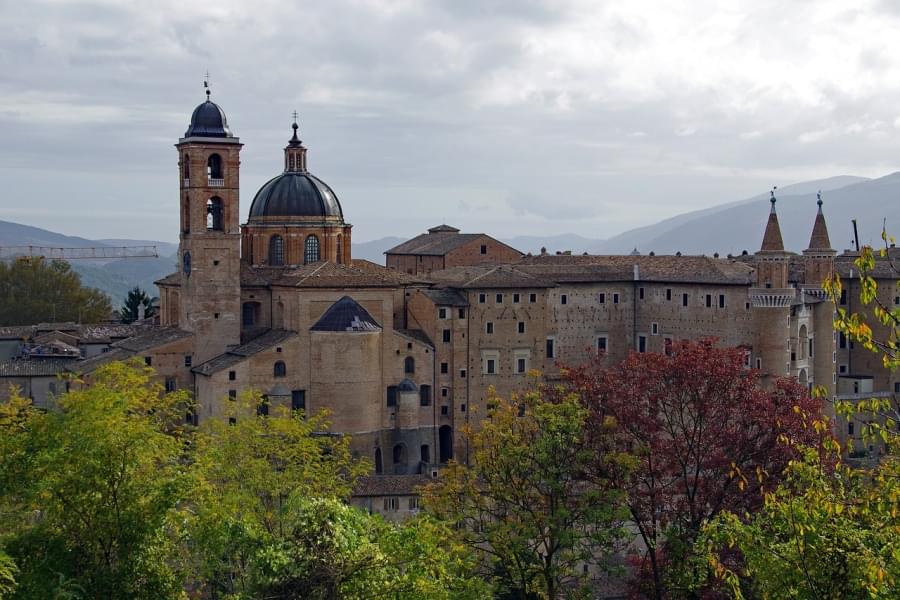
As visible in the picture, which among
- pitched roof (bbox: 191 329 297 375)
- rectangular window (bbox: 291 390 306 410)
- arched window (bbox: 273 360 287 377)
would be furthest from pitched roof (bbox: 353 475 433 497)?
pitched roof (bbox: 191 329 297 375)

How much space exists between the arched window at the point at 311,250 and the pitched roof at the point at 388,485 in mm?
16280

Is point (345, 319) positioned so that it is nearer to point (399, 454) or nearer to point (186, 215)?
point (399, 454)

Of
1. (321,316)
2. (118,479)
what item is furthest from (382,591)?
(321,316)

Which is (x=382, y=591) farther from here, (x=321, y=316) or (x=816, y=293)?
(x=816, y=293)

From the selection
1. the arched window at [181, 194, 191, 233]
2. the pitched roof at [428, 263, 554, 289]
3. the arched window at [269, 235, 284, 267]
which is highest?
the arched window at [181, 194, 191, 233]

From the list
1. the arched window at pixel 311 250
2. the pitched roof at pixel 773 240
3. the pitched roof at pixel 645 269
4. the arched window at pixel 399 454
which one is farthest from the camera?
the arched window at pixel 311 250

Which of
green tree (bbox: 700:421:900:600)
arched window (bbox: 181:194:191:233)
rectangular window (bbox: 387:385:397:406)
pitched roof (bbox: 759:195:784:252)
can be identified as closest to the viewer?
green tree (bbox: 700:421:900:600)

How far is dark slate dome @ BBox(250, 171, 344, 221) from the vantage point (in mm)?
67938

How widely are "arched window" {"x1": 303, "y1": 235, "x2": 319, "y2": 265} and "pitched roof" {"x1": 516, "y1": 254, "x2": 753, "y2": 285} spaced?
9501 mm

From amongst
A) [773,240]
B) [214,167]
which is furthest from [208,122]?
[773,240]

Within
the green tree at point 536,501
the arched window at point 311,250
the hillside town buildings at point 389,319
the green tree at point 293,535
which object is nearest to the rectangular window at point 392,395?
the hillside town buildings at point 389,319

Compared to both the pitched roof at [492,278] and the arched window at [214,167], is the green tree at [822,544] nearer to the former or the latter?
the pitched roof at [492,278]

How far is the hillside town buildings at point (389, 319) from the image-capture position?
59875mm

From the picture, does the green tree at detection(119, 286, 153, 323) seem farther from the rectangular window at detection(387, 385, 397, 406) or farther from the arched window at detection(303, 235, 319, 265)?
the rectangular window at detection(387, 385, 397, 406)
